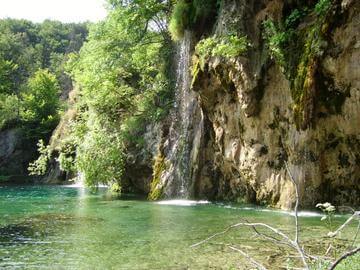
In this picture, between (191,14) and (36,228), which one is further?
(191,14)

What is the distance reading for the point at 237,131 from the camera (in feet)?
63.3

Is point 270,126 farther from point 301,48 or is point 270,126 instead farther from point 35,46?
point 35,46

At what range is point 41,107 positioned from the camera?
158ft

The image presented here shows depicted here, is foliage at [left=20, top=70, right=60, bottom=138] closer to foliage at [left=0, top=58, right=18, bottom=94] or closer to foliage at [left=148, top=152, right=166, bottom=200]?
foliage at [left=0, top=58, right=18, bottom=94]

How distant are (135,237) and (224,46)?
8769mm

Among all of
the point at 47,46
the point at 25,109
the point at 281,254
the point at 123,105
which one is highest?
the point at 47,46

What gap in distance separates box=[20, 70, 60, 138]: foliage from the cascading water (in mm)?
23942

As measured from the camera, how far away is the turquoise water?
8.59 metres

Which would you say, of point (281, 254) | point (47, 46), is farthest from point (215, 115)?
point (47, 46)

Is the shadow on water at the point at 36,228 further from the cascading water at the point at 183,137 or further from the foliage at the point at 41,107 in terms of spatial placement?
the foliage at the point at 41,107

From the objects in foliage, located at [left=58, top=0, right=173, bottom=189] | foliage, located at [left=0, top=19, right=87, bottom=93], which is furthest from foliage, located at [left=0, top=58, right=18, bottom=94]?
foliage, located at [left=58, top=0, right=173, bottom=189]

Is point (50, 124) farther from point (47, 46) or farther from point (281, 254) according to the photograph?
point (47, 46)

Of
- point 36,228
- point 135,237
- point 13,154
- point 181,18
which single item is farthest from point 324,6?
point 13,154

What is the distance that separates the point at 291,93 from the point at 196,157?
6.43 m
